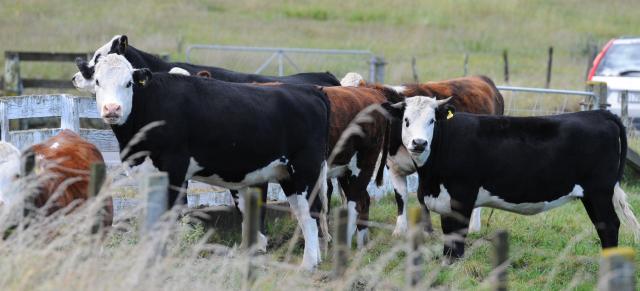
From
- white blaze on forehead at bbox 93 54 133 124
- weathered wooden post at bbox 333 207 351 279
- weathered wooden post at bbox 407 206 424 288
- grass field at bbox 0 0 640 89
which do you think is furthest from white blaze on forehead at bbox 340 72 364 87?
grass field at bbox 0 0 640 89

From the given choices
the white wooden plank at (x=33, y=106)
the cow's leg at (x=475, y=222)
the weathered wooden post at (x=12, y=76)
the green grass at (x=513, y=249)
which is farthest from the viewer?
the weathered wooden post at (x=12, y=76)

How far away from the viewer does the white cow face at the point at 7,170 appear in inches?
282

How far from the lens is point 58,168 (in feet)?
27.0

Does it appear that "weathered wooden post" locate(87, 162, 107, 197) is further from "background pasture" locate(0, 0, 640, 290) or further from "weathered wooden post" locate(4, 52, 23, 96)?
"weathered wooden post" locate(4, 52, 23, 96)

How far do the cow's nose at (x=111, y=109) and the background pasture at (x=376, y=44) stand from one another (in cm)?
105

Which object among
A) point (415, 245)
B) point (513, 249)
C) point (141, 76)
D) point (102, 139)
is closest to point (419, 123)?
point (513, 249)

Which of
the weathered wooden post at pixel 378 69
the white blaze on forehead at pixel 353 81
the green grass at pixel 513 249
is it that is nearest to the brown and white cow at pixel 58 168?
the green grass at pixel 513 249

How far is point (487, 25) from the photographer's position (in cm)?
4188

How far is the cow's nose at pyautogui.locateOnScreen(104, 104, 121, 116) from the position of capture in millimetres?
8172

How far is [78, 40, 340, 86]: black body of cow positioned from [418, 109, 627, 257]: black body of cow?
→ 3015 millimetres

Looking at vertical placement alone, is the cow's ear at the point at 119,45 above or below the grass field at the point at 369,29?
above

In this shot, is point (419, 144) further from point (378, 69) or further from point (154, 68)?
point (378, 69)

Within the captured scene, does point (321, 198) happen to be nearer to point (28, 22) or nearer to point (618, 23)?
point (28, 22)

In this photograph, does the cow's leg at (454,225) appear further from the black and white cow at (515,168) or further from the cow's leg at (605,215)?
the cow's leg at (605,215)
